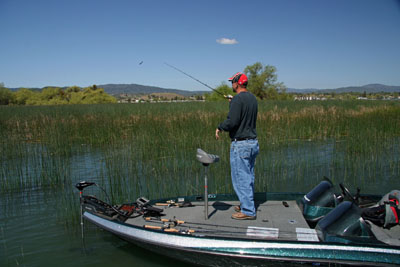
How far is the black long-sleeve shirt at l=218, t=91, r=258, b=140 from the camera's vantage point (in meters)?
4.25

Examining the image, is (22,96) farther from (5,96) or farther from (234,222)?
(234,222)

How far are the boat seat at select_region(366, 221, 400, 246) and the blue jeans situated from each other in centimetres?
147

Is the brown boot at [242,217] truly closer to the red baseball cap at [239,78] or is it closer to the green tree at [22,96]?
the red baseball cap at [239,78]

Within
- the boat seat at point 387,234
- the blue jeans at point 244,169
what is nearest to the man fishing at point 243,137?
the blue jeans at point 244,169

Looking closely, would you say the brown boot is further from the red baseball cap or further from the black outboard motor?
the red baseball cap

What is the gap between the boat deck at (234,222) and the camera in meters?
4.01

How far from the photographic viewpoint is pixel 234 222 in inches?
175

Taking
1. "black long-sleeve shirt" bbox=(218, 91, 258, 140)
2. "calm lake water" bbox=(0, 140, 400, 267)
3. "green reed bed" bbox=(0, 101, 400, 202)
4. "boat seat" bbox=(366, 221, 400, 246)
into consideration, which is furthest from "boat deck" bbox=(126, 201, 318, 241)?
"green reed bed" bbox=(0, 101, 400, 202)

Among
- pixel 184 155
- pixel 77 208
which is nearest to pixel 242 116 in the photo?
pixel 77 208

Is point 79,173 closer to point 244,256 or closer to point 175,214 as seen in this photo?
point 175,214

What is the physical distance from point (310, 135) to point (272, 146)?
287 centimetres

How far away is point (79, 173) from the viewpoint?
9.03 m

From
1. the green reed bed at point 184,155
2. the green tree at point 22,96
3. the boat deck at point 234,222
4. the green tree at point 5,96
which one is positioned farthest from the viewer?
the green tree at point 22,96

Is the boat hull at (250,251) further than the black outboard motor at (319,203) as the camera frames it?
No
